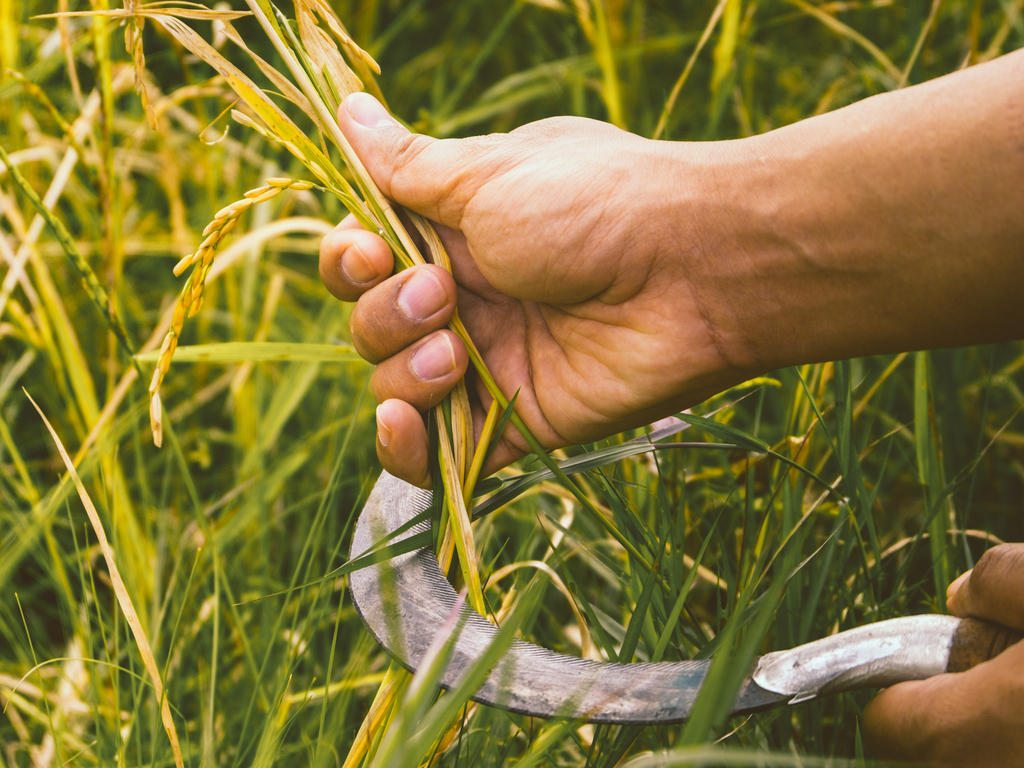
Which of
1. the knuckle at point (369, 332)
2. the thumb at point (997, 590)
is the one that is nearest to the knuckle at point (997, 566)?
the thumb at point (997, 590)

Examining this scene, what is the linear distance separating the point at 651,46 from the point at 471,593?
1581 mm

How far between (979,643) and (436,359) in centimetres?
62

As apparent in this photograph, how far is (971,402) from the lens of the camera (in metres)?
1.41

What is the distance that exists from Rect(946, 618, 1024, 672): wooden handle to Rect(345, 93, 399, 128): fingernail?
0.81 m

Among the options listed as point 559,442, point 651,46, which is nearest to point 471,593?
point 559,442

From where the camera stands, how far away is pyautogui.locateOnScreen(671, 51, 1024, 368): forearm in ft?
2.04

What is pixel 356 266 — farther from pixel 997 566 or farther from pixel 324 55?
pixel 997 566

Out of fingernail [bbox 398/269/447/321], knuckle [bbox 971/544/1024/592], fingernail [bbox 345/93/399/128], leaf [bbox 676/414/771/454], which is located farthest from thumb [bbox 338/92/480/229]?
knuckle [bbox 971/544/1024/592]

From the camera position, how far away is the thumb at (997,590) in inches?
24.8

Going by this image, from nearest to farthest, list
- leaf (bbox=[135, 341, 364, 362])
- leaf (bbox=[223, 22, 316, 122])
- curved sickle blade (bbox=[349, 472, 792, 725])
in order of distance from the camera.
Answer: curved sickle blade (bbox=[349, 472, 792, 725]) → leaf (bbox=[223, 22, 316, 122]) → leaf (bbox=[135, 341, 364, 362])

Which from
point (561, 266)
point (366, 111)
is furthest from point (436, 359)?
point (366, 111)

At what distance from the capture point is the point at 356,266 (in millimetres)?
867

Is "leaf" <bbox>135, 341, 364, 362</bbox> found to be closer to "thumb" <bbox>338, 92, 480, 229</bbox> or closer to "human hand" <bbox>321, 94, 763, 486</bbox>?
"human hand" <bbox>321, 94, 763, 486</bbox>

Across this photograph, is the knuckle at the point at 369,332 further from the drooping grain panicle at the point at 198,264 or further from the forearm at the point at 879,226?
the forearm at the point at 879,226
